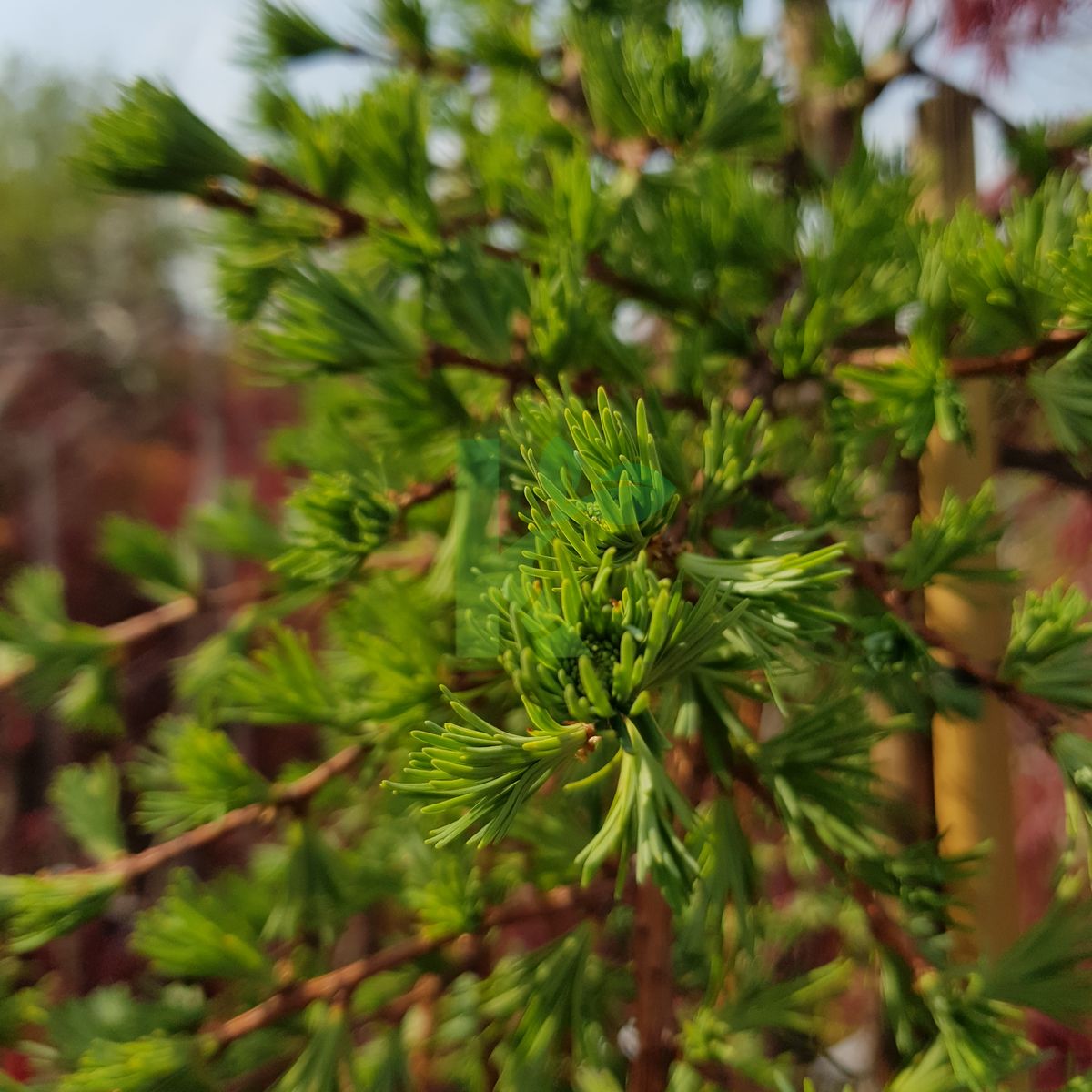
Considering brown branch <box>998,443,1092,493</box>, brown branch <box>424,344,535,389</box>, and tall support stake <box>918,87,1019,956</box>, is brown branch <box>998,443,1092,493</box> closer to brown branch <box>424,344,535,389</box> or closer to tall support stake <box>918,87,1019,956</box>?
tall support stake <box>918,87,1019,956</box>

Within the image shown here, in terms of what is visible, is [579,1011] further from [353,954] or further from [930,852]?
[353,954]

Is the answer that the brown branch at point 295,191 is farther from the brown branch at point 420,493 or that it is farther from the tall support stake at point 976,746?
the tall support stake at point 976,746

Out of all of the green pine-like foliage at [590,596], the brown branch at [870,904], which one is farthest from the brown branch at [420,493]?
the brown branch at [870,904]

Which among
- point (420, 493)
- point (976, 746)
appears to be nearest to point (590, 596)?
point (420, 493)

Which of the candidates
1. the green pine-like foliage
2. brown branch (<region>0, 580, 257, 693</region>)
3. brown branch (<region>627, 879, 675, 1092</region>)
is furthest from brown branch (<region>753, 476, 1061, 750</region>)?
brown branch (<region>0, 580, 257, 693</region>)

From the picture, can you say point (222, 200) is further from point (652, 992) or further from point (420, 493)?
point (652, 992)

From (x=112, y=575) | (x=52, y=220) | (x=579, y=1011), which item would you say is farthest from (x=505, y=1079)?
(x=52, y=220)

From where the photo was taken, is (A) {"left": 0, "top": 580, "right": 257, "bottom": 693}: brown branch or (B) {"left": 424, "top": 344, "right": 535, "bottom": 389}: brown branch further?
(A) {"left": 0, "top": 580, "right": 257, "bottom": 693}: brown branch
